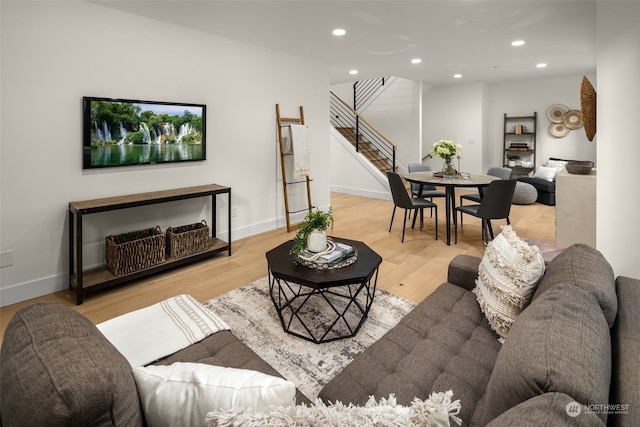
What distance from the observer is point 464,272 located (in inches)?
83.5

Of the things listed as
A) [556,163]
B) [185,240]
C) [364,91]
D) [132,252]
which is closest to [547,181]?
[556,163]

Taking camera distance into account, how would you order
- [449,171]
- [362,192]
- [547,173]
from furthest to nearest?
[362,192], [547,173], [449,171]

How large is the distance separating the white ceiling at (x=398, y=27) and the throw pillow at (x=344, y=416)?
11.0ft

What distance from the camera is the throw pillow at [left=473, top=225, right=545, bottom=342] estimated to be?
1.53m

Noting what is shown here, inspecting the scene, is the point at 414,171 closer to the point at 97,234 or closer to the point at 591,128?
the point at 591,128

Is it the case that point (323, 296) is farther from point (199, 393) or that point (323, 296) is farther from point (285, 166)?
point (285, 166)

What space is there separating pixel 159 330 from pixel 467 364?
137cm

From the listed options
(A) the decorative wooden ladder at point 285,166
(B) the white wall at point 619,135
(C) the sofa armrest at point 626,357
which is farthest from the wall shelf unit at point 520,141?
(C) the sofa armrest at point 626,357

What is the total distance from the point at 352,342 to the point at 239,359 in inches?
39.3

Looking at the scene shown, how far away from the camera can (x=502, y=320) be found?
1.57m

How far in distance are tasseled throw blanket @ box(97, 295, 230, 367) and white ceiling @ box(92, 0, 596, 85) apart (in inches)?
108

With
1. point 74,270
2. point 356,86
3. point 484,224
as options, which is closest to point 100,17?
point 74,270

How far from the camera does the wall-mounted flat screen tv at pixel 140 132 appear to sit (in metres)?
3.15

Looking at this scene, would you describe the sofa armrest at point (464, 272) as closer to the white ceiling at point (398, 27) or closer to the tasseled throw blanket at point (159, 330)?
the tasseled throw blanket at point (159, 330)
